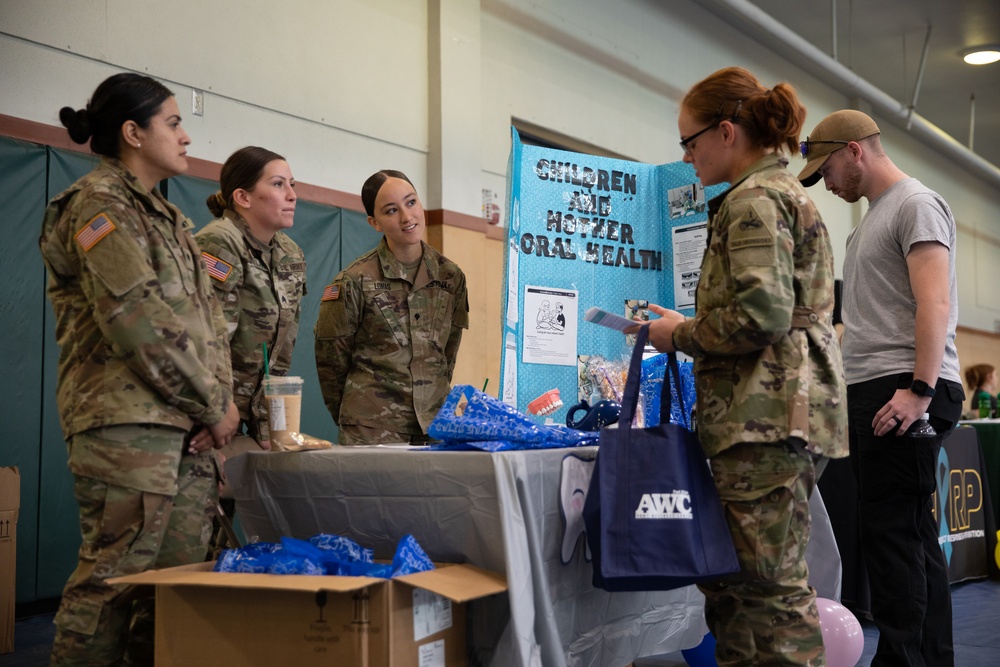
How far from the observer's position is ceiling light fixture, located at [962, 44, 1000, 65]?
30.5 ft

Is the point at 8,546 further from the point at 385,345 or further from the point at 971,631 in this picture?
the point at 971,631

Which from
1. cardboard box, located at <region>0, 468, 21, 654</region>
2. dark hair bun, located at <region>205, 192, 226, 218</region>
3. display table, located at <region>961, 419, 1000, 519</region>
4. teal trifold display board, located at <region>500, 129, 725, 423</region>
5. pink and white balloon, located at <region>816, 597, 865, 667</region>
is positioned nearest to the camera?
→ pink and white balloon, located at <region>816, 597, 865, 667</region>

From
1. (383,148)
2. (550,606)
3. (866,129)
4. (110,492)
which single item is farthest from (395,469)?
(383,148)

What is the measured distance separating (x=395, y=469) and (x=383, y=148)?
379 cm

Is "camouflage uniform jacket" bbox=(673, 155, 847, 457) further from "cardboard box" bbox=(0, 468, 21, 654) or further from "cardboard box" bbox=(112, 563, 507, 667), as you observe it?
"cardboard box" bbox=(0, 468, 21, 654)

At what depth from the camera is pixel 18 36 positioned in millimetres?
3859

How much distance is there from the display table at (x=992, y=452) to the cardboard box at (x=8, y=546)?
4555 mm

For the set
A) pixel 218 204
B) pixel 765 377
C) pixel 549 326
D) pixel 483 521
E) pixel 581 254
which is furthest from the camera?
pixel 581 254

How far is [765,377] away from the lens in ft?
6.01

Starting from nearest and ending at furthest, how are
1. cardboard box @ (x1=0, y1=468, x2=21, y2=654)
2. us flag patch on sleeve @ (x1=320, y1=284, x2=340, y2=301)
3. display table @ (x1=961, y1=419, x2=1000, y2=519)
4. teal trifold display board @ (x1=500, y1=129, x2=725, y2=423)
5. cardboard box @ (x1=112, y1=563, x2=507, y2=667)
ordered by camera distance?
cardboard box @ (x1=112, y1=563, x2=507, y2=667) < us flag patch on sleeve @ (x1=320, y1=284, x2=340, y2=301) < teal trifold display board @ (x1=500, y1=129, x2=725, y2=423) < cardboard box @ (x1=0, y1=468, x2=21, y2=654) < display table @ (x1=961, y1=419, x2=1000, y2=519)

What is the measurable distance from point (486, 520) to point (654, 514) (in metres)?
0.34

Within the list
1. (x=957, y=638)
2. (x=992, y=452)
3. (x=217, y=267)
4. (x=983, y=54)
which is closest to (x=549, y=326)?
(x=217, y=267)

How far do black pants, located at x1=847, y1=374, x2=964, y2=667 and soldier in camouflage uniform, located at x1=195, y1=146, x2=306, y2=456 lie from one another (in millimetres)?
1506

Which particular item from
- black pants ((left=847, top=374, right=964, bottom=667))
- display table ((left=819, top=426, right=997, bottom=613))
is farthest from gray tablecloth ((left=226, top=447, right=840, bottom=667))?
display table ((left=819, top=426, right=997, bottom=613))
